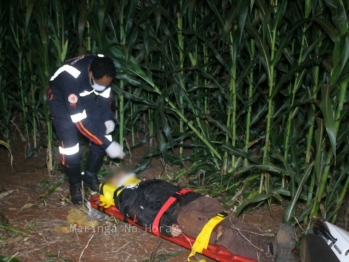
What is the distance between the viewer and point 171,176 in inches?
181

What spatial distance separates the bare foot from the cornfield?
0.54 m

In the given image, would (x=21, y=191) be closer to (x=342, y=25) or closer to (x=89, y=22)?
(x=89, y=22)

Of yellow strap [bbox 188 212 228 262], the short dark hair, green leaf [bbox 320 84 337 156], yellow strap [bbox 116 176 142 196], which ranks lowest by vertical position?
yellow strap [bbox 188 212 228 262]

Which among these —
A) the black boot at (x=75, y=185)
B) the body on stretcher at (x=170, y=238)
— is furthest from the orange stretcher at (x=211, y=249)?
the black boot at (x=75, y=185)

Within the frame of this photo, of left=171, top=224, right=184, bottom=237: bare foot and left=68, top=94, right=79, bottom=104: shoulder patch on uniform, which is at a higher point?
left=68, top=94, right=79, bottom=104: shoulder patch on uniform

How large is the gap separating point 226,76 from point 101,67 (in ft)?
3.82

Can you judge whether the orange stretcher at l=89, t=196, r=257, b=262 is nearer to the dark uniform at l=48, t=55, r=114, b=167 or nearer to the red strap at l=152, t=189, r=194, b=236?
the red strap at l=152, t=189, r=194, b=236

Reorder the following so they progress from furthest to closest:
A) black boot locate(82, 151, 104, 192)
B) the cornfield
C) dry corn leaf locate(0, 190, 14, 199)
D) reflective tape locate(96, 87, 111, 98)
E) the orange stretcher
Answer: black boot locate(82, 151, 104, 192), dry corn leaf locate(0, 190, 14, 199), reflective tape locate(96, 87, 111, 98), the cornfield, the orange stretcher

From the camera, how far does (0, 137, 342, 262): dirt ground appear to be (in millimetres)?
3264

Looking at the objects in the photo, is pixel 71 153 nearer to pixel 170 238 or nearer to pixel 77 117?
pixel 77 117

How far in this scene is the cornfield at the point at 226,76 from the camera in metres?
3.20

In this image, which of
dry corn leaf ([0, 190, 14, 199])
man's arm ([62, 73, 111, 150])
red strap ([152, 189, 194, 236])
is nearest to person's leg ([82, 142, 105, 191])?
man's arm ([62, 73, 111, 150])

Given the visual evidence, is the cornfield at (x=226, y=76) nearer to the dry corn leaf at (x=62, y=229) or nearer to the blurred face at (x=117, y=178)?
the blurred face at (x=117, y=178)

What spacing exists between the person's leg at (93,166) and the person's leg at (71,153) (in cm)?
22
